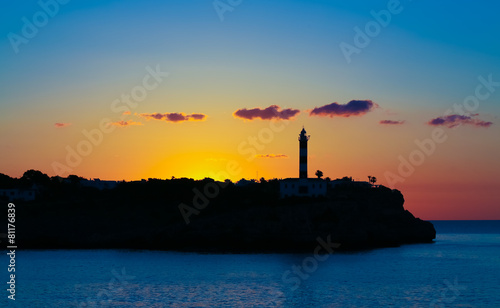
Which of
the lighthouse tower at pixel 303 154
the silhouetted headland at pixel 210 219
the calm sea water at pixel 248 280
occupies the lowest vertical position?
the calm sea water at pixel 248 280

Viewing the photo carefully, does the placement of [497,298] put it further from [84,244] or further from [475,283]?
[84,244]

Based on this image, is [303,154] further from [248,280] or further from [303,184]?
[248,280]

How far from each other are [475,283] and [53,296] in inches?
1614

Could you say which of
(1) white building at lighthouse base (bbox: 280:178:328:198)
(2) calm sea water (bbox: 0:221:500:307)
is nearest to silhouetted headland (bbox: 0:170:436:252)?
(1) white building at lighthouse base (bbox: 280:178:328:198)

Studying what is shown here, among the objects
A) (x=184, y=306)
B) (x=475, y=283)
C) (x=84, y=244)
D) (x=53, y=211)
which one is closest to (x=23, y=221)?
(x=53, y=211)

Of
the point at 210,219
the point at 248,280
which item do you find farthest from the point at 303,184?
the point at 248,280

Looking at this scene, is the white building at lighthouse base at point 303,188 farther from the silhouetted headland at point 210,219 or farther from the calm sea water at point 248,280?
the calm sea water at point 248,280

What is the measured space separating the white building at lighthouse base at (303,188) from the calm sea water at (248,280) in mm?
23017

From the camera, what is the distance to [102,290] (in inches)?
2083

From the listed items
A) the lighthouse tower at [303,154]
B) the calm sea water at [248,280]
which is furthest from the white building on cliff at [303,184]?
the calm sea water at [248,280]

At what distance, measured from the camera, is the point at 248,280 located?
193 feet

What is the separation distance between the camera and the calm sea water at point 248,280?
48.0 m

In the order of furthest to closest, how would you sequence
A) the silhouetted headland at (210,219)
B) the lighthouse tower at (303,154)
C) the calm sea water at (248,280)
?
the lighthouse tower at (303,154) → the silhouetted headland at (210,219) → the calm sea water at (248,280)

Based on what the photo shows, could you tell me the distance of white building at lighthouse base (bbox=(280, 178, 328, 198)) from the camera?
354ft
